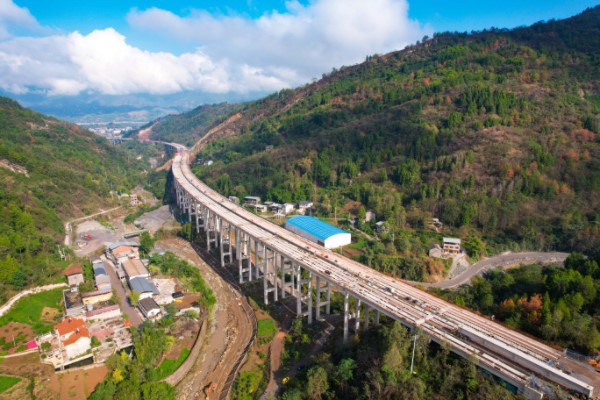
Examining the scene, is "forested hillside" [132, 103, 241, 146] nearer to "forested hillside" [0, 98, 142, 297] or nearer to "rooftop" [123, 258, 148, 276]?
"forested hillside" [0, 98, 142, 297]

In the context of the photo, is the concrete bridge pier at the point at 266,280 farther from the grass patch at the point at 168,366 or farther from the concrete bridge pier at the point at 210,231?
the concrete bridge pier at the point at 210,231

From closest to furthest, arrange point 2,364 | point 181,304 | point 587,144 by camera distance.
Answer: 1. point 2,364
2. point 181,304
3. point 587,144

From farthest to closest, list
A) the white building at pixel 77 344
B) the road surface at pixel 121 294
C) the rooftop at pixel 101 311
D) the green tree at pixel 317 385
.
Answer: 1. the road surface at pixel 121 294
2. the rooftop at pixel 101 311
3. the white building at pixel 77 344
4. the green tree at pixel 317 385

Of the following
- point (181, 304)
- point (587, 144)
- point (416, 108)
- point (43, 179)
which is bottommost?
point (181, 304)

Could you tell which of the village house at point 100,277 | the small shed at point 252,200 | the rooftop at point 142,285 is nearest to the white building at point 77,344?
the rooftop at point 142,285

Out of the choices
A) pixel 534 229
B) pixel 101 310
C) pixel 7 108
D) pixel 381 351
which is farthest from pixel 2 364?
pixel 7 108

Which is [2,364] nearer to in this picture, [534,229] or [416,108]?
[534,229]
